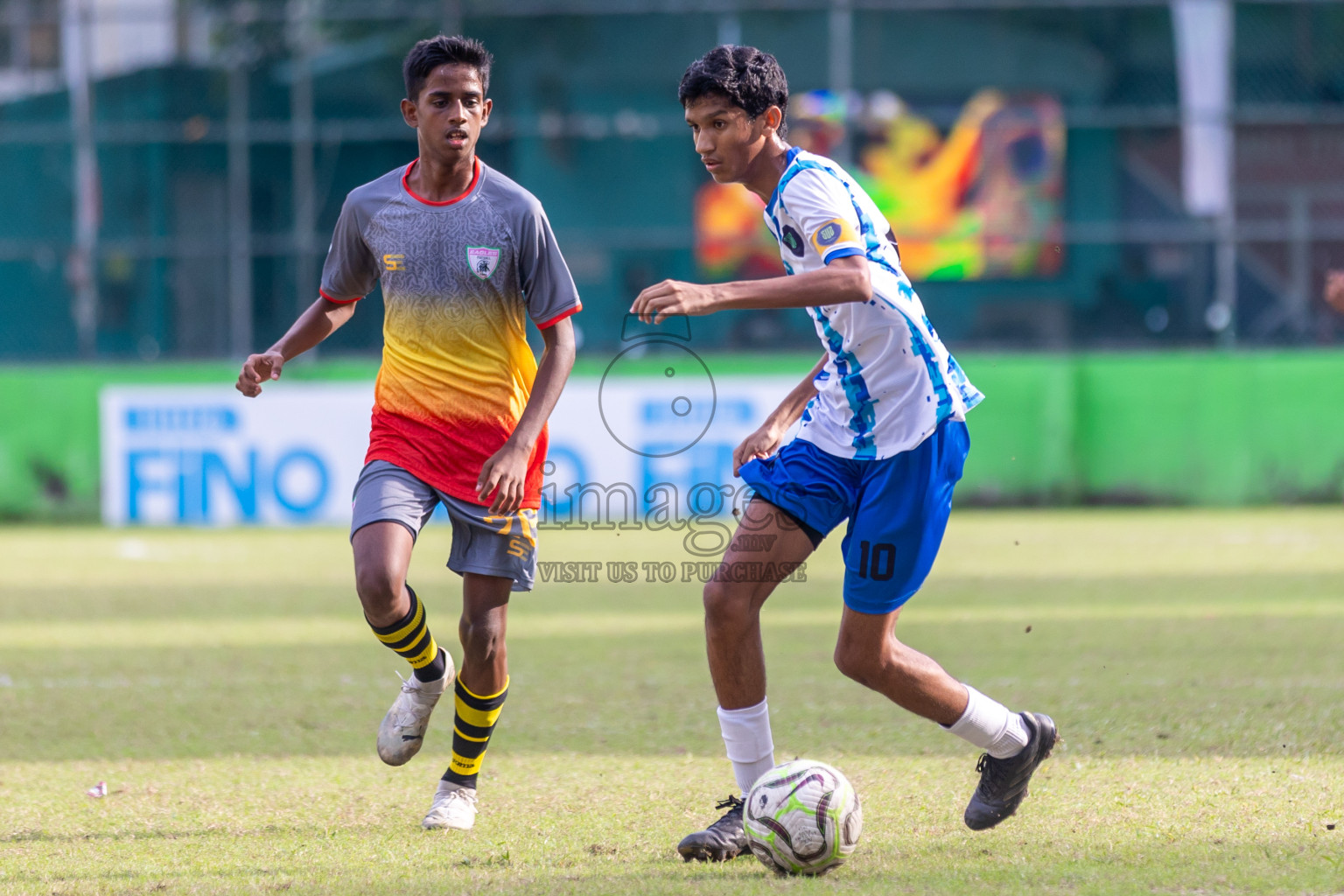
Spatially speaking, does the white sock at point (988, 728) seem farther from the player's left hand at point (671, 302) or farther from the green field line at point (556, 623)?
the green field line at point (556, 623)

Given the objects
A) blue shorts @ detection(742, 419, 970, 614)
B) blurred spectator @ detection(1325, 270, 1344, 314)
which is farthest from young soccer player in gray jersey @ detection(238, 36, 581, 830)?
blurred spectator @ detection(1325, 270, 1344, 314)

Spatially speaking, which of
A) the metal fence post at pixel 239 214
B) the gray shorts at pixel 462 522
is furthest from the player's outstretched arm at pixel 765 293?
the metal fence post at pixel 239 214

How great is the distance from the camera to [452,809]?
15.6 feet

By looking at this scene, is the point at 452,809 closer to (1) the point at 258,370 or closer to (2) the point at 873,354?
(1) the point at 258,370

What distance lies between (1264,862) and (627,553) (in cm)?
881

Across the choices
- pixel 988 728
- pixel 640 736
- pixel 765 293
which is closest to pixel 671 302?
pixel 765 293

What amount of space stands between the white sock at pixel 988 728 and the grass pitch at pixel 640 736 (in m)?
0.25

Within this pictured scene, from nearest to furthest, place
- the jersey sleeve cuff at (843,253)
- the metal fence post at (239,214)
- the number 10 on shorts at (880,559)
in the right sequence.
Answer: the jersey sleeve cuff at (843,253) < the number 10 on shorts at (880,559) < the metal fence post at (239,214)

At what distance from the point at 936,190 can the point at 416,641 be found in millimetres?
15860

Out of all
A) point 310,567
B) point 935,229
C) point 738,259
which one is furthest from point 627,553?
point 935,229

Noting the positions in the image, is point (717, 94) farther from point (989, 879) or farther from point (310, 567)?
point (310, 567)

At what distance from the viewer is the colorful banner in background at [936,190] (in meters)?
19.1

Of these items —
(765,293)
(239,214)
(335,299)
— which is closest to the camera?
(765,293)

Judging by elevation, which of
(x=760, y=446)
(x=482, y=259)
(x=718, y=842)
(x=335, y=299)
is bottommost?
(x=718, y=842)
